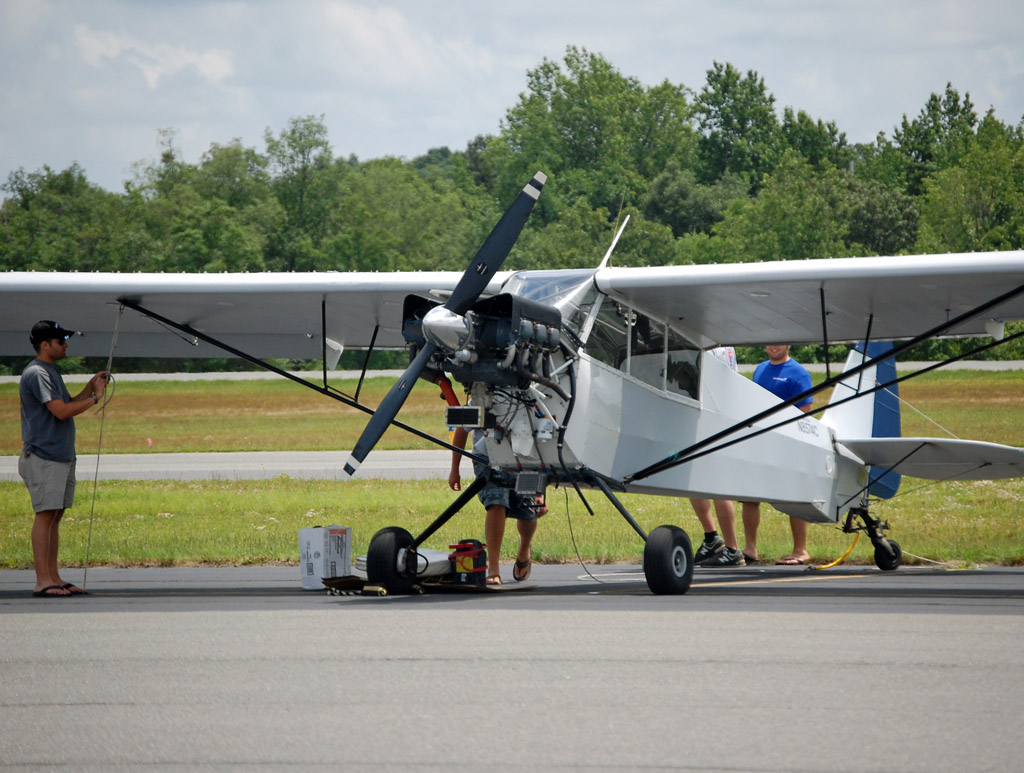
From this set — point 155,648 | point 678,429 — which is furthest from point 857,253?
point 155,648

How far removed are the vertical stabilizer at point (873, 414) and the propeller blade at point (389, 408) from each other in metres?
5.55

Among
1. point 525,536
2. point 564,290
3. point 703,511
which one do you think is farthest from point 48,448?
point 703,511

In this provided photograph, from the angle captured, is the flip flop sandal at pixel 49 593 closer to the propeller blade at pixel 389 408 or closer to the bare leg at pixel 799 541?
the propeller blade at pixel 389 408

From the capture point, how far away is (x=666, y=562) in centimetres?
863

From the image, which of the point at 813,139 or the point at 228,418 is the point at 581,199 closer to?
the point at 228,418

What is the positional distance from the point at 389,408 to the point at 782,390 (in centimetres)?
542

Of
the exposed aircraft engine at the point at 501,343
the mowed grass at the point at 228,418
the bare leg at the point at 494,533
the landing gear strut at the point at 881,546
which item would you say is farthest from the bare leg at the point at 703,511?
the mowed grass at the point at 228,418

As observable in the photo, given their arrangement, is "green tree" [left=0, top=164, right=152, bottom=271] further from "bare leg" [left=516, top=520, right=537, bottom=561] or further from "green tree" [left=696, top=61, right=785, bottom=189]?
"bare leg" [left=516, top=520, right=537, bottom=561]

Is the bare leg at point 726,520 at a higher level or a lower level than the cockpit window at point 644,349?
lower

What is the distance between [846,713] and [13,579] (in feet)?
28.5

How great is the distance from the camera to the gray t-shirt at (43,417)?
361 inches

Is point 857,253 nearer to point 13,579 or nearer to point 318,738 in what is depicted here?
point 13,579

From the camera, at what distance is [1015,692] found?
4.97 meters

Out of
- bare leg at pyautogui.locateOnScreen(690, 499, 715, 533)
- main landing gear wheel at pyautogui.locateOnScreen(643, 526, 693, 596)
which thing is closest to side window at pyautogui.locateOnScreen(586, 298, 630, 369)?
main landing gear wheel at pyautogui.locateOnScreen(643, 526, 693, 596)
